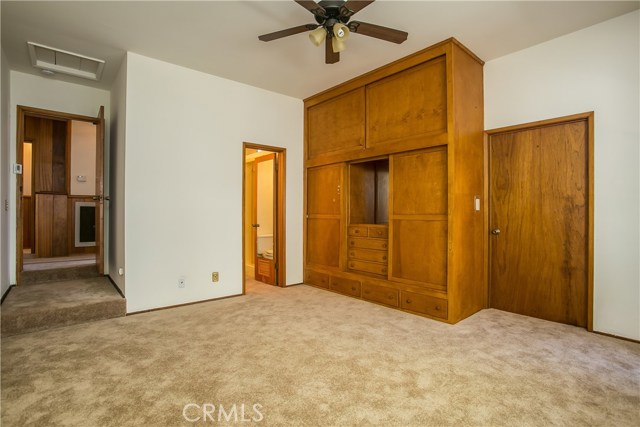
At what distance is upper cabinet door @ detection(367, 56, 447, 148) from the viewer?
3.37m

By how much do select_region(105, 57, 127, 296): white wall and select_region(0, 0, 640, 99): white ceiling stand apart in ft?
1.20

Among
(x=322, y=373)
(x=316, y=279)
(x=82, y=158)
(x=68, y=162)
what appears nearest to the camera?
(x=322, y=373)

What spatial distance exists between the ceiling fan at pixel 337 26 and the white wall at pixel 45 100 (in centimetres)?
315

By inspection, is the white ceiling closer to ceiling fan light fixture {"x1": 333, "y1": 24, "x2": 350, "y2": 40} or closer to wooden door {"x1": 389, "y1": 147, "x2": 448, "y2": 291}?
ceiling fan light fixture {"x1": 333, "y1": 24, "x2": 350, "y2": 40}

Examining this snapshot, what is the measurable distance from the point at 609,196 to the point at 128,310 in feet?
16.0

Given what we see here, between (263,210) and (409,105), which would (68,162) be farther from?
(409,105)

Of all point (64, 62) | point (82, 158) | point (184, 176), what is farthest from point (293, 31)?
point (82, 158)

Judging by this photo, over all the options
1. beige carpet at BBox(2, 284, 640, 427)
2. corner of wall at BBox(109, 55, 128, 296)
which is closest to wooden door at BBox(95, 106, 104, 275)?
corner of wall at BBox(109, 55, 128, 296)

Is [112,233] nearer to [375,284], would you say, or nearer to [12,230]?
[12,230]

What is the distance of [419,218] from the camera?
3551 millimetres

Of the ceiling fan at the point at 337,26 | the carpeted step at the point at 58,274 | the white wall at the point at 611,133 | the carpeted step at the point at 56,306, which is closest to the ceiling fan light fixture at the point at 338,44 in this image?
the ceiling fan at the point at 337,26

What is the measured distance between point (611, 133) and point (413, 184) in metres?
1.79

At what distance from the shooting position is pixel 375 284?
3.96m

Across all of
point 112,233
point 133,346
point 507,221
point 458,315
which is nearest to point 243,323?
point 133,346
